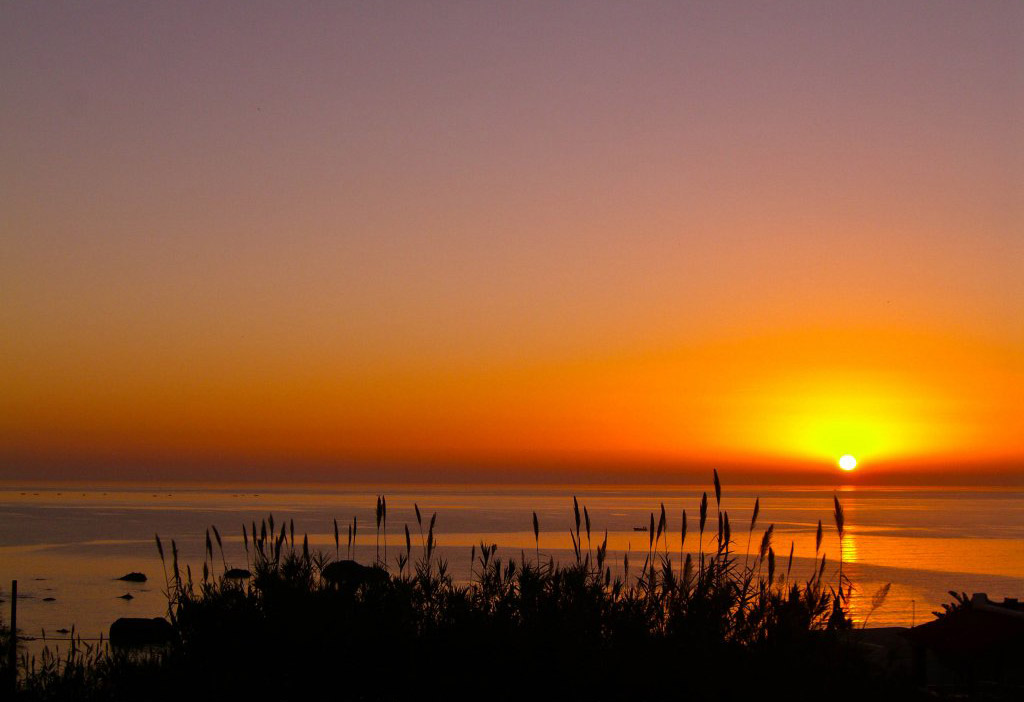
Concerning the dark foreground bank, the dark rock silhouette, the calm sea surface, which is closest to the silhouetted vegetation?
the dark foreground bank

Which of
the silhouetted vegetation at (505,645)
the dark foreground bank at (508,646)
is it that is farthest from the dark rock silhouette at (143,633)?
the dark foreground bank at (508,646)

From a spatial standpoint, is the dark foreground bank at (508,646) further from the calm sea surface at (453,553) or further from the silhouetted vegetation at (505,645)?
the calm sea surface at (453,553)

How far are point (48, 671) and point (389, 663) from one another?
446 centimetres

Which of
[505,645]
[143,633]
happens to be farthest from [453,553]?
[505,645]

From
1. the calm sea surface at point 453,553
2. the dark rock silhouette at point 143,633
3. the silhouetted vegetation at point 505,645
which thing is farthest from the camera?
the calm sea surface at point 453,553

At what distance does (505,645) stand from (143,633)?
1088 cm

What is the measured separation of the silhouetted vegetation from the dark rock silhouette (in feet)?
2.81

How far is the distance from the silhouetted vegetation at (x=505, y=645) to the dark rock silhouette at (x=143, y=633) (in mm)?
858

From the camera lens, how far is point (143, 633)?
1862cm

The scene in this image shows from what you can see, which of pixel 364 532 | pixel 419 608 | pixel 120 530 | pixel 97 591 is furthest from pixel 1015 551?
pixel 419 608

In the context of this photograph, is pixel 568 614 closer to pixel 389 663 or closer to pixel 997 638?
pixel 389 663

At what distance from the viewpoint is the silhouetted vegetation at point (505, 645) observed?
31.6 feet

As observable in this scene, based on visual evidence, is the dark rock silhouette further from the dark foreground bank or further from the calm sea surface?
the calm sea surface

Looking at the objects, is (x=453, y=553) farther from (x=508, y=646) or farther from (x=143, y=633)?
(x=508, y=646)
